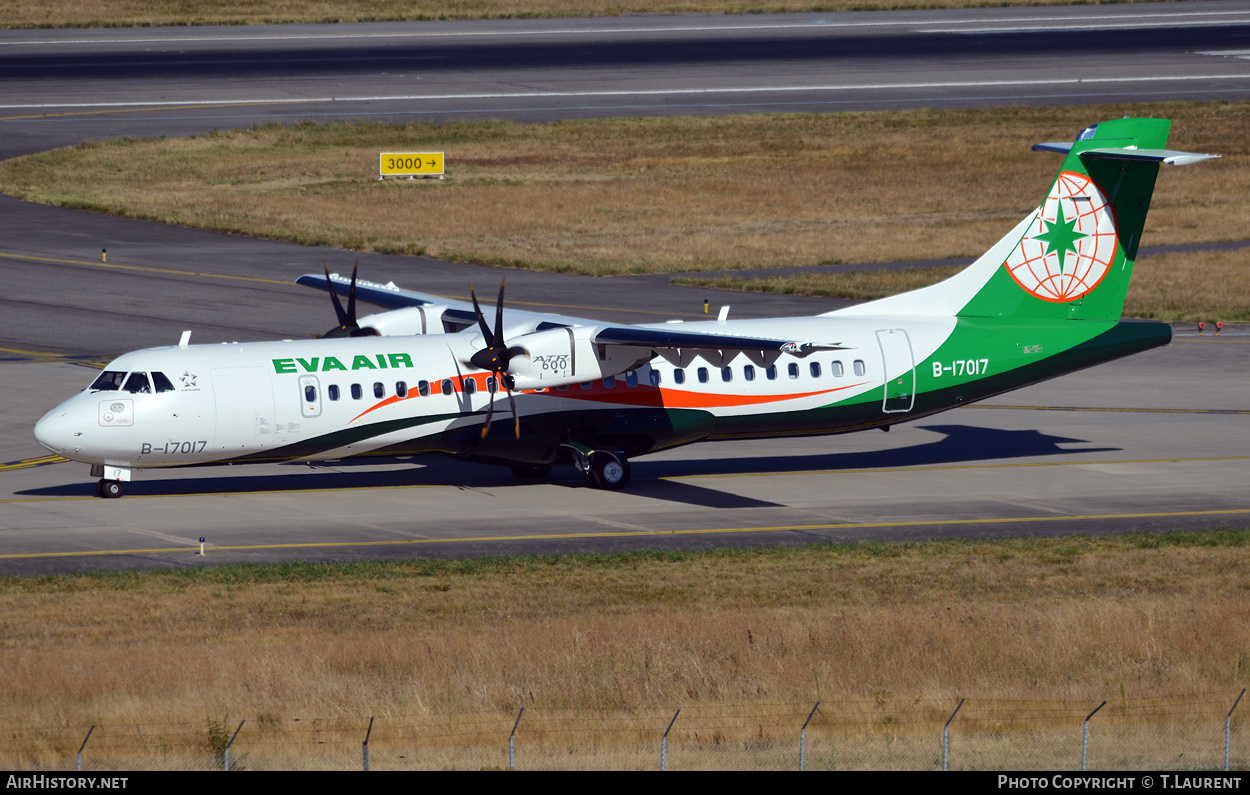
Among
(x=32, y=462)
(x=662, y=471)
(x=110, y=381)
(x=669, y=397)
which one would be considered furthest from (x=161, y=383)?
(x=662, y=471)

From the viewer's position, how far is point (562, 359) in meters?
31.4

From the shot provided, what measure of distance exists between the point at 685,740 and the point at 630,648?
14.4ft

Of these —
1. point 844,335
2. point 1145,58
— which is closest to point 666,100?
point 1145,58

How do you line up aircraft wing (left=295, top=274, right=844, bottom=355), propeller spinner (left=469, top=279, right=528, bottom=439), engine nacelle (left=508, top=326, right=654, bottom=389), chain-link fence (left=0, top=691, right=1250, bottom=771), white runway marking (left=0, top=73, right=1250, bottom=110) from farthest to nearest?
white runway marking (left=0, top=73, right=1250, bottom=110), engine nacelle (left=508, top=326, right=654, bottom=389), propeller spinner (left=469, top=279, right=528, bottom=439), aircraft wing (left=295, top=274, right=844, bottom=355), chain-link fence (left=0, top=691, right=1250, bottom=771)

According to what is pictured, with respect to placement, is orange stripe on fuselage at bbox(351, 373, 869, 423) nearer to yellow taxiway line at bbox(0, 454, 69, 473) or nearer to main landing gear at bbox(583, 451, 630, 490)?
main landing gear at bbox(583, 451, 630, 490)

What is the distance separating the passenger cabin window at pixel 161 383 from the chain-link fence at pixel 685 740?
13408 millimetres

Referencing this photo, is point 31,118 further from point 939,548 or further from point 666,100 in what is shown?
point 939,548

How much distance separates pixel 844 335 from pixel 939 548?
7.05m

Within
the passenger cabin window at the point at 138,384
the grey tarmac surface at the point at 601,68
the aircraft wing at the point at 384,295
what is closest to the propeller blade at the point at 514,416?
the aircraft wing at the point at 384,295

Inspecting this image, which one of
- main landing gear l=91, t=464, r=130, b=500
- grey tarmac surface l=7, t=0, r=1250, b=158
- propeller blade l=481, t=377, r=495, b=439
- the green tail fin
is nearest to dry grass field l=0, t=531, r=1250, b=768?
propeller blade l=481, t=377, r=495, b=439

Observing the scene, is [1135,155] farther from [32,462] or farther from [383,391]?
[32,462]

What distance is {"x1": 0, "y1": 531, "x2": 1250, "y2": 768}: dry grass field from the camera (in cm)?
1769

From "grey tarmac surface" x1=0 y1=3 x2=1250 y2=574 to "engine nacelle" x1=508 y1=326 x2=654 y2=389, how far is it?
2.72m

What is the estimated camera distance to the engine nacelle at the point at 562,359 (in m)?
31.1
